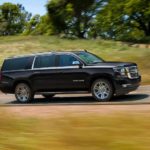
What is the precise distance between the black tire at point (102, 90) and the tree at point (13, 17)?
105686 mm

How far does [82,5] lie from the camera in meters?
54.4

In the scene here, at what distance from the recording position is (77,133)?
772 centimetres

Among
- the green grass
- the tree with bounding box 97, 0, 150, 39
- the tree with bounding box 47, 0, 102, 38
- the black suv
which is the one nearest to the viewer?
the green grass

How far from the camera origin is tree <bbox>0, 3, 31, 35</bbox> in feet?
420

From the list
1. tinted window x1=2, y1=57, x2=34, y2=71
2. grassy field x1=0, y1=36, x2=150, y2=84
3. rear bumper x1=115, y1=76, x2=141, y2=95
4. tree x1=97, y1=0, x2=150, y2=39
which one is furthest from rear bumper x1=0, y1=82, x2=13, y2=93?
tree x1=97, y1=0, x2=150, y2=39

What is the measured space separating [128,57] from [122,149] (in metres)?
30.5

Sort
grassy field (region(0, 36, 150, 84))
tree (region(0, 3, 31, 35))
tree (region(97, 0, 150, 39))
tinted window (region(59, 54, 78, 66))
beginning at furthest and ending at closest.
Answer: tree (region(0, 3, 31, 35)) → tree (region(97, 0, 150, 39)) → grassy field (region(0, 36, 150, 84)) → tinted window (region(59, 54, 78, 66))

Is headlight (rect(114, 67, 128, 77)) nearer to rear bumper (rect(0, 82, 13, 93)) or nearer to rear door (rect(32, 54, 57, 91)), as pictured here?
rear door (rect(32, 54, 57, 91))

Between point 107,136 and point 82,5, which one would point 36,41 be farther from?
point 107,136

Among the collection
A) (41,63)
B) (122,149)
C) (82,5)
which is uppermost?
(82,5)

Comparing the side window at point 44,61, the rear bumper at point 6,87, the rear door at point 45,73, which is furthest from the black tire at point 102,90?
the rear bumper at point 6,87

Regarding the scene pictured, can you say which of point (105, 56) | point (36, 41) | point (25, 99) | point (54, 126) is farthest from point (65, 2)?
point (54, 126)

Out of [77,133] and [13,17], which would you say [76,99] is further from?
[13,17]

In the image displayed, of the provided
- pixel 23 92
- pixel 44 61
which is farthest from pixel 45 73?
pixel 23 92
